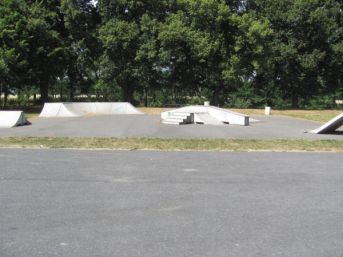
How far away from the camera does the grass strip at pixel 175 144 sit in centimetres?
1261

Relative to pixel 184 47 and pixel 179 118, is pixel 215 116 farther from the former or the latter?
pixel 184 47

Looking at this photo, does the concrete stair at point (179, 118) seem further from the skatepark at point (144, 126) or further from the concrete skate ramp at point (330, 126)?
the concrete skate ramp at point (330, 126)

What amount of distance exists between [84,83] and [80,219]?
124ft

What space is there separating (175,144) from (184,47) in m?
25.0

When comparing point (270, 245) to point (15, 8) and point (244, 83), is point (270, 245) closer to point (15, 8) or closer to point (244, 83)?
point (15, 8)

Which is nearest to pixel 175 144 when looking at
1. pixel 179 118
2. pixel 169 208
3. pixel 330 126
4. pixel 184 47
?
pixel 330 126

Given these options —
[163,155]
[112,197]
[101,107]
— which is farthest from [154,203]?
[101,107]

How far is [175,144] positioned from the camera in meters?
13.3

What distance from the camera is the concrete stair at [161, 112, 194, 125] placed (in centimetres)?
2208

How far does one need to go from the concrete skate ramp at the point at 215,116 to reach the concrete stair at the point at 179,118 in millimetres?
464

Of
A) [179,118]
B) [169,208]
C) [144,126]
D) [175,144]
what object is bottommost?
[169,208]

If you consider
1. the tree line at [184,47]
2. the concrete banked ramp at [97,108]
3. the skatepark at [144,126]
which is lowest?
the skatepark at [144,126]

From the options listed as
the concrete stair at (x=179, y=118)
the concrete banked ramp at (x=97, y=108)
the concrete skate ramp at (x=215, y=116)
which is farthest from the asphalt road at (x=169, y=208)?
the concrete banked ramp at (x=97, y=108)

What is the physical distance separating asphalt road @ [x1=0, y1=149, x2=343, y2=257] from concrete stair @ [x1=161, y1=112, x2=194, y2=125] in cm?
1171
